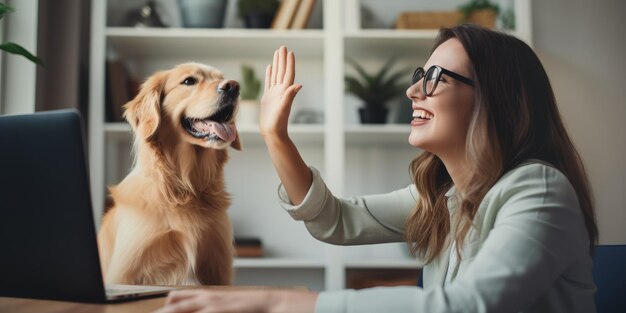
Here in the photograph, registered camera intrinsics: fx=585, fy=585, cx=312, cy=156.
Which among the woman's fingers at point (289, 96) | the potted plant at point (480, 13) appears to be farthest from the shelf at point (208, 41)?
the woman's fingers at point (289, 96)

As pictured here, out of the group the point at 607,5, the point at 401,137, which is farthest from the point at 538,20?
the point at 401,137

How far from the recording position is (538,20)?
2.88 metres

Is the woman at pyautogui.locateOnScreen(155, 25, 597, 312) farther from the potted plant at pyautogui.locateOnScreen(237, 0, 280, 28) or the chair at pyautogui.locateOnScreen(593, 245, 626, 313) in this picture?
the potted plant at pyautogui.locateOnScreen(237, 0, 280, 28)

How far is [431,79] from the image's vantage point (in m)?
1.06

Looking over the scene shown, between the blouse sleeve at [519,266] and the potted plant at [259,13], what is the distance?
189 cm

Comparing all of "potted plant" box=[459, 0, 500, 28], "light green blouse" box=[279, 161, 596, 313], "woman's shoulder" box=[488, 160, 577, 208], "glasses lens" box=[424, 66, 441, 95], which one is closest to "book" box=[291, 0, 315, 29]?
"potted plant" box=[459, 0, 500, 28]

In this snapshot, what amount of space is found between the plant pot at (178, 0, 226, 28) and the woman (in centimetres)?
136

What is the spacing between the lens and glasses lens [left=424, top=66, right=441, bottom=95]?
1.05 m

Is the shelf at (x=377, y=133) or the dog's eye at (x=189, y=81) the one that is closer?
the dog's eye at (x=189, y=81)

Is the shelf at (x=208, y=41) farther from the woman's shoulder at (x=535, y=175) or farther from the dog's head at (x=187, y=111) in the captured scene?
the woman's shoulder at (x=535, y=175)

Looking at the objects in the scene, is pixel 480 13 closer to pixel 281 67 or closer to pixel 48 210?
pixel 281 67

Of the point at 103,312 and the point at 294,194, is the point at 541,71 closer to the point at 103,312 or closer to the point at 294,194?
the point at 294,194

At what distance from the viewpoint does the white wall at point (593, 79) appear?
9.31 feet

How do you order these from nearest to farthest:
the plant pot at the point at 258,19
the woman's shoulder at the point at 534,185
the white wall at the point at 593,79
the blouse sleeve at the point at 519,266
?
1. the blouse sleeve at the point at 519,266
2. the woman's shoulder at the point at 534,185
3. the plant pot at the point at 258,19
4. the white wall at the point at 593,79
